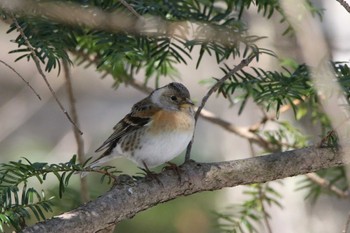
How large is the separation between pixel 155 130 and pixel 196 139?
1.19 meters

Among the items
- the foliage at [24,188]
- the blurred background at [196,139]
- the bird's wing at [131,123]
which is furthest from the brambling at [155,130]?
the foliage at [24,188]

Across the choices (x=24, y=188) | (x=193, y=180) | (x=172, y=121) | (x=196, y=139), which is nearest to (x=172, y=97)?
(x=172, y=121)

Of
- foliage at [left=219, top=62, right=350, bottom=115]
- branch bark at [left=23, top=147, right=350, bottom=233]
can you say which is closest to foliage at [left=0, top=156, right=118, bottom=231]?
branch bark at [left=23, top=147, right=350, bottom=233]

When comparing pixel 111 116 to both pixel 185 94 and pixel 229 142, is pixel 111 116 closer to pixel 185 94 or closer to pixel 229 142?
pixel 229 142

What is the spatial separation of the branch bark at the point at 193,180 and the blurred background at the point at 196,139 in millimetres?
444

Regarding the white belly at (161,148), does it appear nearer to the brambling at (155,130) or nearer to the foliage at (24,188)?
the brambling at (155,130)

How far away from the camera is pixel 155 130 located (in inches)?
85.8

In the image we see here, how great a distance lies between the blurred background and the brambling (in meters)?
0.12

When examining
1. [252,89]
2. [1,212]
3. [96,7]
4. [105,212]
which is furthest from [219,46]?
[1,212]

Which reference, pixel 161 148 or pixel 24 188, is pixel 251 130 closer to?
pixel 161 148

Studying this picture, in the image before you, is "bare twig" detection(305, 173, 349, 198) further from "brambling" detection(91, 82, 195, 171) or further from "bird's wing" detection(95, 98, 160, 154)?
"bird's wing" detection(95, 98, 160, 154)

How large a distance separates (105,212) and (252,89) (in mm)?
569

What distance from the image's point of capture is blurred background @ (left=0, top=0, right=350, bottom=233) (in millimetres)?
2725

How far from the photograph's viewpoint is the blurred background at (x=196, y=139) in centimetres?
272
